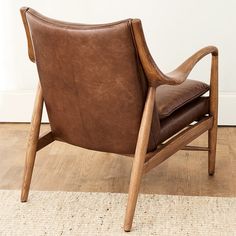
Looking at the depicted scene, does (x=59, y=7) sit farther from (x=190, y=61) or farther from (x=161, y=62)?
(x=190, y=61)

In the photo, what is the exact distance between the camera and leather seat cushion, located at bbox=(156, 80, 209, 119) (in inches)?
86.3

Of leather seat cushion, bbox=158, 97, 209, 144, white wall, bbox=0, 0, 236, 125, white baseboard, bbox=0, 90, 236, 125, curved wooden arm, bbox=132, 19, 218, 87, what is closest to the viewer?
curved wooden arm, bbox=132, 19, 218, 87

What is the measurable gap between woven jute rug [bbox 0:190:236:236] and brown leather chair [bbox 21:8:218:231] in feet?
0.27

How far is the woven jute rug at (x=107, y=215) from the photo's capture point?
2109mm

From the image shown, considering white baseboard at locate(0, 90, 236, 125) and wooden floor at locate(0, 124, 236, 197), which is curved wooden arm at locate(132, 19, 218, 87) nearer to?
wooden floor at locate(0, 124, 236, 197)

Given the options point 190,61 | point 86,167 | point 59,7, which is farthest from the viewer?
point 59,7

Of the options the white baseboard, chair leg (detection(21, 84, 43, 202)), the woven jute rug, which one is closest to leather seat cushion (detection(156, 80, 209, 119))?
the woven jute rug

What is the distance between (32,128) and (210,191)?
31.8 inches

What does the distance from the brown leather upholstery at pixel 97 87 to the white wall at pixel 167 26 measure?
34.8 inches

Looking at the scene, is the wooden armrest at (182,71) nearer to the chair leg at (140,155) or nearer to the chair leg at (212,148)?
the chair leg at (140,155)

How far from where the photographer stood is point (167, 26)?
10.3 feet

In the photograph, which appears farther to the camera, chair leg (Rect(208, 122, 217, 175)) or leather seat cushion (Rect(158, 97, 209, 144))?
chair leg (Rect(208, 122, 217, 175))

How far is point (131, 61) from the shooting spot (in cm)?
195

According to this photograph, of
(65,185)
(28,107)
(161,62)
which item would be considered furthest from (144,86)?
(28,107)
